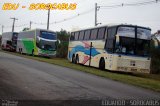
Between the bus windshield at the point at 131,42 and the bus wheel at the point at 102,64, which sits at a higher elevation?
the bus windshield at the point at 131,42

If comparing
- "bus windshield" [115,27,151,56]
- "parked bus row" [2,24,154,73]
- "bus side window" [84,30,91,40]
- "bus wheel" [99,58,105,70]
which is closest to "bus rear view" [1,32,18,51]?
"parked bus row" [2,24,154,73]

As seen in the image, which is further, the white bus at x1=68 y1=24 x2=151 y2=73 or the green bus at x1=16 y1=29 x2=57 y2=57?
the green bus at x1=16 y1=29 x2=57 y2=57

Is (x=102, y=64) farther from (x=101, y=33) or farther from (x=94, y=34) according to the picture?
(x=94, y=34)

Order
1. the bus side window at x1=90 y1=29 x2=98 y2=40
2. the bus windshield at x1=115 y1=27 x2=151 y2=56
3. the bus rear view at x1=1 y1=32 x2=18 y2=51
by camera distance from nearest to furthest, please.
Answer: the bus windshield at x1=115 y1=27 x2=151 y2=56 < the bus side window at x1=90 y1=29 x2=98 y2=40 < the bus rear view at x1=1 y1=32 x2=18 y2=51

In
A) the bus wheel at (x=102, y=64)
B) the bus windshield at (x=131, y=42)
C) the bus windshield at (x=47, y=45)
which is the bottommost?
the bus wheel at (x=102, y=64)

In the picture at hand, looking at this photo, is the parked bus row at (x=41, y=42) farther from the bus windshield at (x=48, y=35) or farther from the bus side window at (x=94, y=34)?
the bus side window at (x=94, y=34)

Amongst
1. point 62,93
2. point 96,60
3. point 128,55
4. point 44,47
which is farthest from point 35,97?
point 44,47

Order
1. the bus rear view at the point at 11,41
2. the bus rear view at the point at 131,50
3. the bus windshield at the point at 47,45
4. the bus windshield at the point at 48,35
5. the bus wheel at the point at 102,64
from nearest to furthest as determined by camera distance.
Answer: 1. the bus rear view at the point at 131,50
2. the bus wheel at the point at 102,64
3. the bus windshield at the point at 47,45
4. the bus windshield at the point at 48,35
5. the bus rear view at the point at 11,41

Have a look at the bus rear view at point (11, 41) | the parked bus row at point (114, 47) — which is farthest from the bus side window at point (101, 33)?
the bus rear view at point (11, 41)

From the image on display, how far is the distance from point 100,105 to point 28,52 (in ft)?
153

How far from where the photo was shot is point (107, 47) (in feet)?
94.9

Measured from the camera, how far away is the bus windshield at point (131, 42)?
2717 centimetres

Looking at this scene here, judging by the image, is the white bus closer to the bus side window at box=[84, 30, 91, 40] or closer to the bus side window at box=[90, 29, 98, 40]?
the bus side window at box=[90, 29, 98, 40]

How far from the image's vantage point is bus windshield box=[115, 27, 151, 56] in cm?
2717
